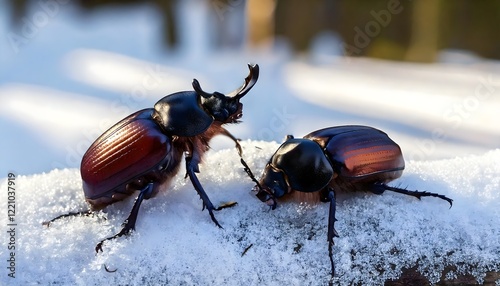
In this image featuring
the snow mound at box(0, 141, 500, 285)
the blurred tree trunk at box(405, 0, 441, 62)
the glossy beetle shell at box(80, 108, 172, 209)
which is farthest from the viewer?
the blurred tree trunk at box(405, 0, 441, 62)

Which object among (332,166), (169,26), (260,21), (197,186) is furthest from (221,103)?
(169,26)

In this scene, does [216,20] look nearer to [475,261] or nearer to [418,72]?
[418,72]

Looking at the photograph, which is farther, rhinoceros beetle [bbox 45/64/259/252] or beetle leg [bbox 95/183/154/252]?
rhinoceros beetle [bbox 45/64/259/252]

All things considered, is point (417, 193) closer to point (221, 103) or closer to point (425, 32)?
point (221, 103)

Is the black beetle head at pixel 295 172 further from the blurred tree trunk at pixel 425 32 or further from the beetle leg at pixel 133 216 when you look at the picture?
the blurred tree trunk at pixel 425 32

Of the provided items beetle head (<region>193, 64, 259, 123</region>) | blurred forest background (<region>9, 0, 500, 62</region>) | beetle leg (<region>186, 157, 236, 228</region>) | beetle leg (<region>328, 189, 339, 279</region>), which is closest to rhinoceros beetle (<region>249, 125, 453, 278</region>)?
beetle leg (<region>328, 189, 339, 279</region>)

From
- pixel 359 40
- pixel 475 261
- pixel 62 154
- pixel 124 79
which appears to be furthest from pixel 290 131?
pixel 359 40

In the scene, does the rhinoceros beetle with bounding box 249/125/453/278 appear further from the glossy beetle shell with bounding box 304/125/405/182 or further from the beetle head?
the beetle head

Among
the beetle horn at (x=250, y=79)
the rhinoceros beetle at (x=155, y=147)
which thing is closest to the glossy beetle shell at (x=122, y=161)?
the rhinoceros beetle at (x=155, y=147)
